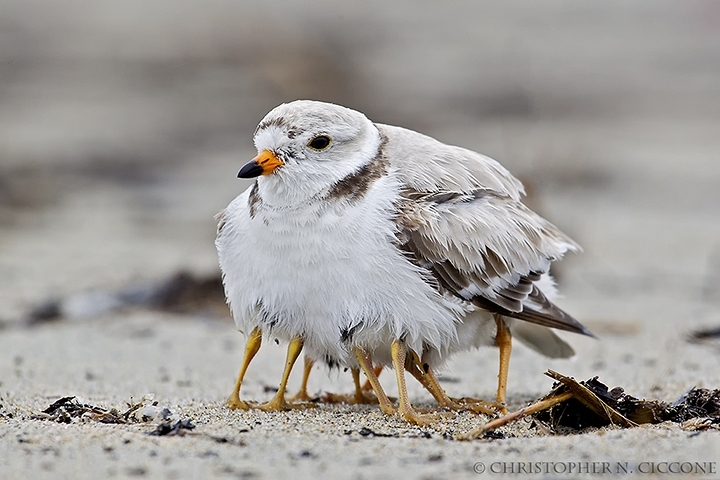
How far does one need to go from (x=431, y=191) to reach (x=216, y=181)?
7671mm

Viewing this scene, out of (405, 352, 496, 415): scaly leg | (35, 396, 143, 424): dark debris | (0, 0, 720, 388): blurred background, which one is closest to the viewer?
(35, 396, 143, 424): dark debris

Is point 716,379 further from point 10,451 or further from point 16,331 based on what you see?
point 16,331

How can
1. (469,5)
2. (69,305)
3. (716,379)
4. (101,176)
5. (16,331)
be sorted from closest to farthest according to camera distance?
(716,379) → (16,331) → (69,305) → (101,176) → (469,5)

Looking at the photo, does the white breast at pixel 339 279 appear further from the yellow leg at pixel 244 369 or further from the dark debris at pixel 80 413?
the dark debris at pixel 80 413

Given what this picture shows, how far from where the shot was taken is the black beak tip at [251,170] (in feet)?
13.9

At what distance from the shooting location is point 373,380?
14.3 feet

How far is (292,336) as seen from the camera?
173 inches

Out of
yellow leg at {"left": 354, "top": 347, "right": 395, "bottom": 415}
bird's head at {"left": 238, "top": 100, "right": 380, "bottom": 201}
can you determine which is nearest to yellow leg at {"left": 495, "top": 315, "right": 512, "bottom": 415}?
yellow leg at {"left": 354, "top": 347, "right": 395, "bottom": 415}

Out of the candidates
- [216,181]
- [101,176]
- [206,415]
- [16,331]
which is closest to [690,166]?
[216,181]

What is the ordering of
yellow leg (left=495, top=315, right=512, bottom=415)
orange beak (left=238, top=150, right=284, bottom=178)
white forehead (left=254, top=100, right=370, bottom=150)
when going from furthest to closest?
yellow leg (left=495, top=315, right=512, bottom=415) < white forehead (left=254, top=100, right=370, bottom=150) < orange beak (left=238, top=150, right=284, bottom=178)

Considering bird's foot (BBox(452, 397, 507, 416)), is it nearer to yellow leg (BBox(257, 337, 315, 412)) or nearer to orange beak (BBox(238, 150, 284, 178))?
yellow leg (BBox(257, 337, 315, 412))

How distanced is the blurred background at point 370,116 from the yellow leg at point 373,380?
2025 millimetres

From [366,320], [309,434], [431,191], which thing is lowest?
[309,434]

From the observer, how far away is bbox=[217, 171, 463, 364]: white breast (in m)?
4.17
